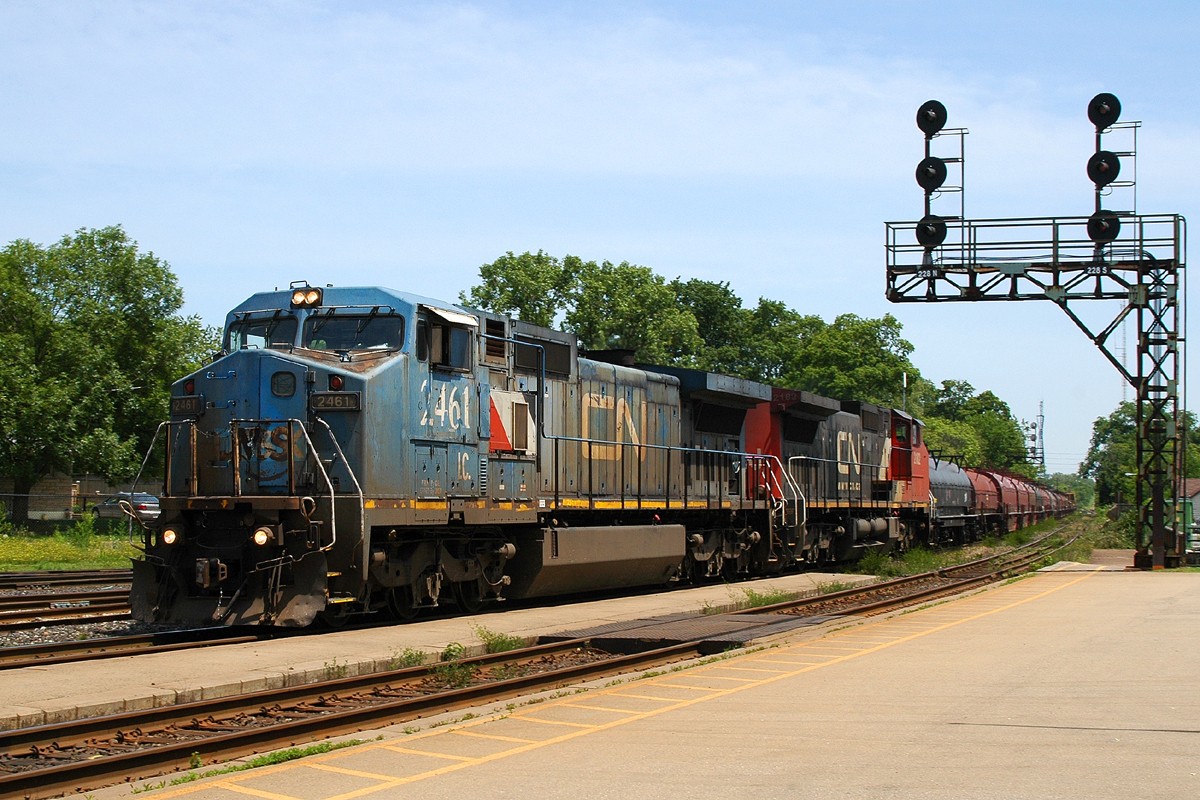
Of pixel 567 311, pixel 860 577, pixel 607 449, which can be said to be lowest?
pixel 860 577

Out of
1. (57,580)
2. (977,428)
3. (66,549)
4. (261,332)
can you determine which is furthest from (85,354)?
(977,428)

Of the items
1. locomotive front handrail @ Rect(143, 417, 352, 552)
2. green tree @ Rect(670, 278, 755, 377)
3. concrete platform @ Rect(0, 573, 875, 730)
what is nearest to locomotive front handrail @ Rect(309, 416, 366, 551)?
locomotive front handrail @ Rect(143, 417, 352, 552)

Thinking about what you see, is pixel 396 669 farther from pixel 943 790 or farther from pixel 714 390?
pixel 714 390

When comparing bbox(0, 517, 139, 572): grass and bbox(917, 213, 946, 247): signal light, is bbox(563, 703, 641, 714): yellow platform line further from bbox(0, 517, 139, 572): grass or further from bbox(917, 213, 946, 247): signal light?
bbox(0, 517, 139, 572): grass

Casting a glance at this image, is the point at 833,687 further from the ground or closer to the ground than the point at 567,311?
closer to the ground

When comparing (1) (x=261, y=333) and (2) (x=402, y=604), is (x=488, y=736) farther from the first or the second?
(1) (x=261, y=333)

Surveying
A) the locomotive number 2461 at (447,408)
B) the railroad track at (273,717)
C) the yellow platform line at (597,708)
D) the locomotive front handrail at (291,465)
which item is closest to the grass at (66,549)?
the locomotive front handrail at (291,465)

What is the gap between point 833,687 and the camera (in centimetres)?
976

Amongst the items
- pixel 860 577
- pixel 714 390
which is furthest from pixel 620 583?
pixel 860 577

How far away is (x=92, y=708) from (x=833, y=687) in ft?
18.6

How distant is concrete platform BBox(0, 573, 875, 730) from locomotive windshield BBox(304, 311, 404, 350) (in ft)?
10.7

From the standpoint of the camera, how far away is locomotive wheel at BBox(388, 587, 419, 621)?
1421cm

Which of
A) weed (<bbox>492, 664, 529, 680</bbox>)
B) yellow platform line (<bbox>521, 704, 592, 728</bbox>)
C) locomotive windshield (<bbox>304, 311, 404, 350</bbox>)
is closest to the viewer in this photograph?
yellow platform line (<bbox>521, 704, 592, 728</bbox>)

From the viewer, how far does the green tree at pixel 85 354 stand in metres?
36.0
